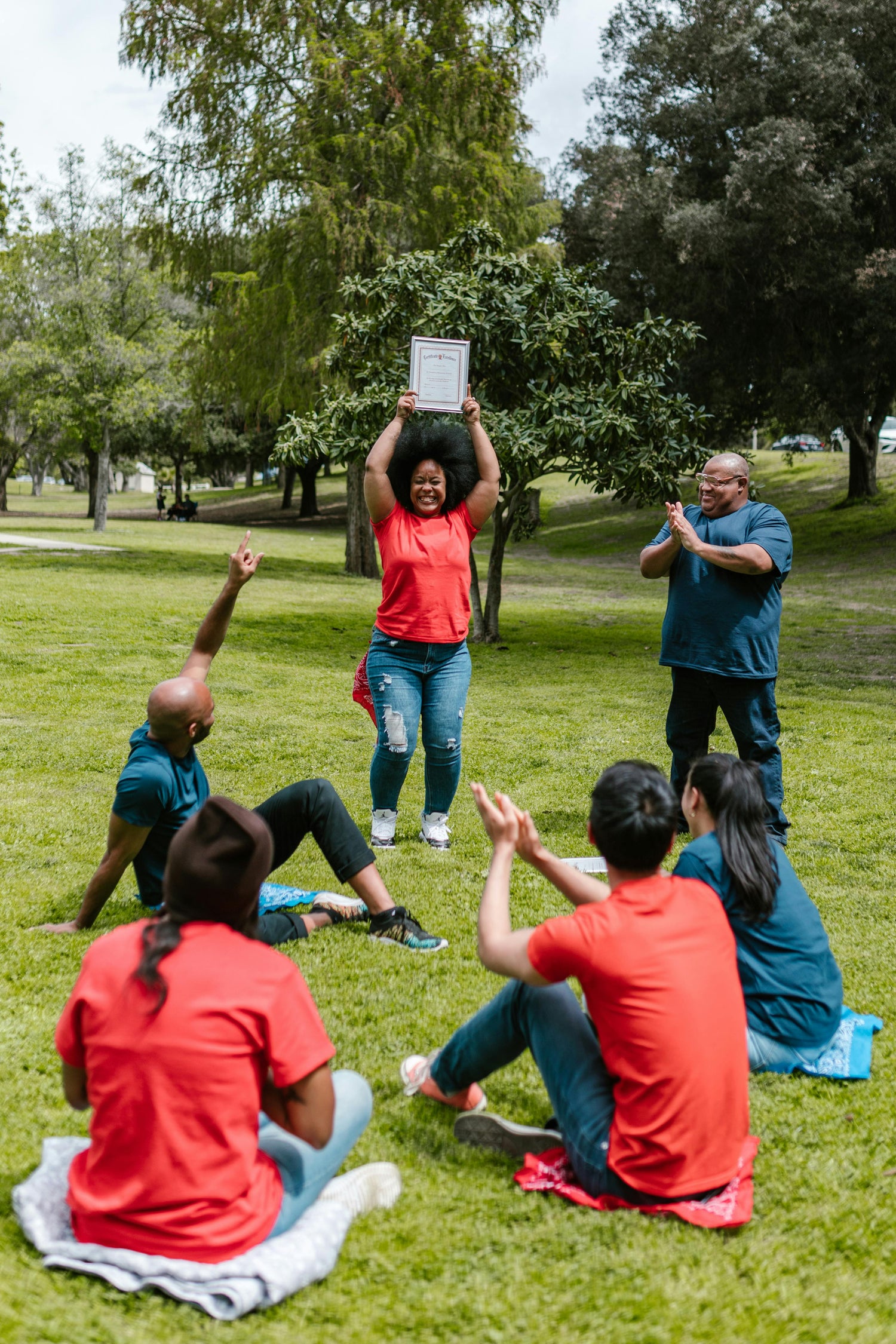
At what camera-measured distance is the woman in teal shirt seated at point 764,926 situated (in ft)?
11.5

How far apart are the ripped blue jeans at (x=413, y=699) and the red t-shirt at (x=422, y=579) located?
0.28 ft

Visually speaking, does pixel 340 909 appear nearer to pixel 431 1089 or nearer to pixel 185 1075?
pixel 431 1089

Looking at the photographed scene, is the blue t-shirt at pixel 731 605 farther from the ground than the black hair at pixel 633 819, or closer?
farther from the ground

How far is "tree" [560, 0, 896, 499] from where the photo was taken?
2408cm

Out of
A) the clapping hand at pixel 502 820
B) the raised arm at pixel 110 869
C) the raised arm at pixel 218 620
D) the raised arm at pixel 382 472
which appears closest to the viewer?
the clapping hand at pixel 502 820

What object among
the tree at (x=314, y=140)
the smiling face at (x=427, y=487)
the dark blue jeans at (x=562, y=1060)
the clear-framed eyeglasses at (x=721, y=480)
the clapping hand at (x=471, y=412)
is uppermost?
the tree at (x=314, y=140)

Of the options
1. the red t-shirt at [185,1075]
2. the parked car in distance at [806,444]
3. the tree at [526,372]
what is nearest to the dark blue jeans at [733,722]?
the red t-shirt at [185,1075]

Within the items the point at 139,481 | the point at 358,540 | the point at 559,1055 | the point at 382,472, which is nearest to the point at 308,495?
the point at 358,540

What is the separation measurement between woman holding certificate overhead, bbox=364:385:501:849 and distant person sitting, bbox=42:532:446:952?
3.55 ft

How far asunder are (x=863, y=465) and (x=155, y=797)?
3110 cm

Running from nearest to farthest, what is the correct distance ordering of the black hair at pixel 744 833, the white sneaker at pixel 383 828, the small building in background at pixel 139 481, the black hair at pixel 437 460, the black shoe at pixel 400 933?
1. the black hair at pixel 744 833
2. the black shoe at pixel 400 933
3. the black hair at pixel 437 460
4. the white sneaker at pixel 383 828
5. the small building in background at pixel 139 481

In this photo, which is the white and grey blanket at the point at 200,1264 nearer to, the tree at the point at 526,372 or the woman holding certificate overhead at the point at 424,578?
the woman holding certificate overhead at the point at 424,578

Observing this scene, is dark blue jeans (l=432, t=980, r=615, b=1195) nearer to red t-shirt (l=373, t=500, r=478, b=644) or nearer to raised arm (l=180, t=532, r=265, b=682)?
raised arm (l=180, t=532, r=265, b=682)

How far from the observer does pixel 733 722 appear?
5.93 meters
